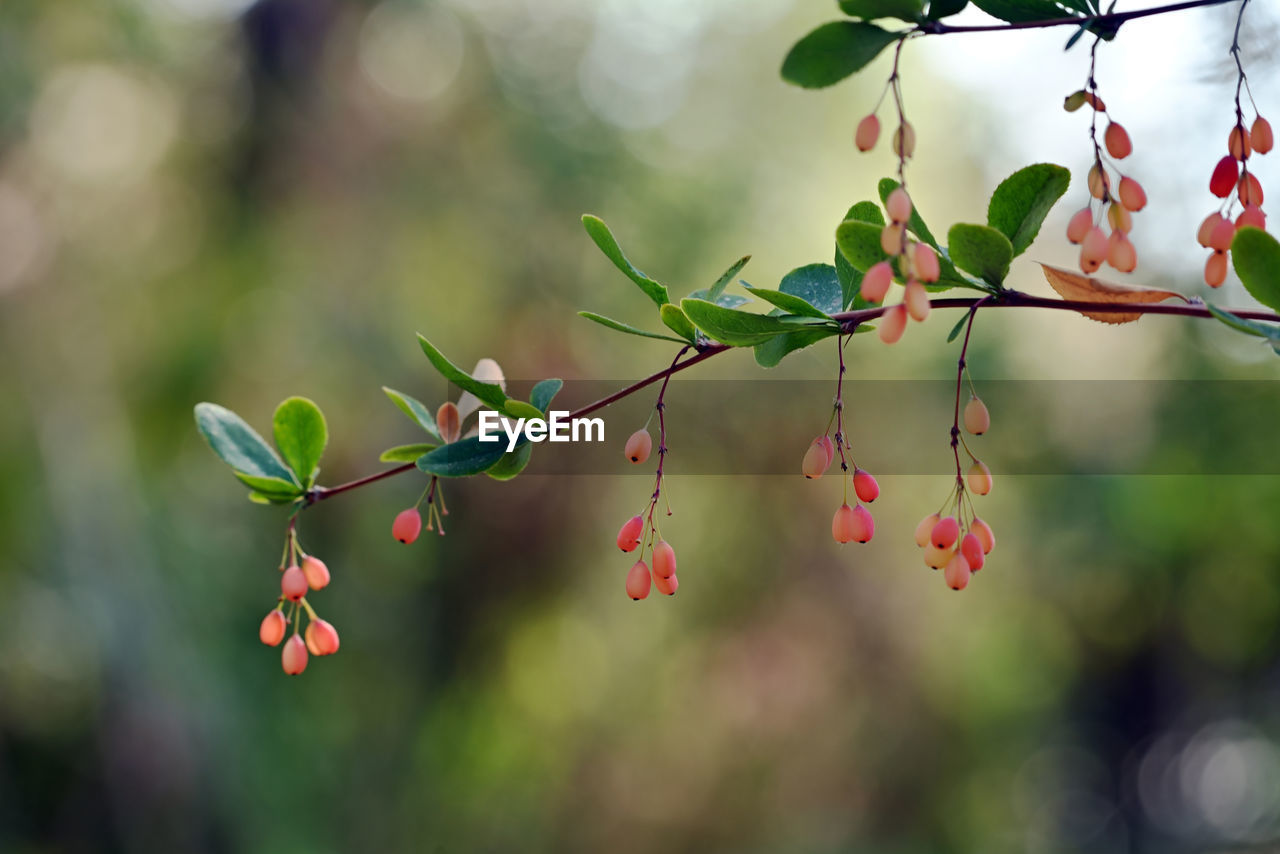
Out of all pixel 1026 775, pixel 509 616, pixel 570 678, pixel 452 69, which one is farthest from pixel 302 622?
pixel 1026 775

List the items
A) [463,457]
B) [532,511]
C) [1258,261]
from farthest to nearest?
1. [532,511]
2. [463,457]
3. [1258,261]

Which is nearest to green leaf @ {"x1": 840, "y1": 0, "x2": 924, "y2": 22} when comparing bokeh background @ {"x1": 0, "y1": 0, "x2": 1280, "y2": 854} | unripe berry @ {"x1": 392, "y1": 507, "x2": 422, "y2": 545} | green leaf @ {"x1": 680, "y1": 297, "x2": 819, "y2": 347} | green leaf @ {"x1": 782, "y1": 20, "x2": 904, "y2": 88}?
green leaf @ {"x1": 782, "y1": 20, "x2": 904, "y2": 88}

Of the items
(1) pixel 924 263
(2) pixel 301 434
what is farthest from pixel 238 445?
(1) pixel 924 263

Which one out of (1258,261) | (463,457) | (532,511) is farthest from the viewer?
(532,511)

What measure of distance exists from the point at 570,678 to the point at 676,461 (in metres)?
0.75

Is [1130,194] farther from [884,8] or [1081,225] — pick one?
[884,8]

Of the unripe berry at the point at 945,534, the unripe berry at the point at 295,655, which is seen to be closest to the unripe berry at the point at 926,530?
the unripe berry at the point at 945,534

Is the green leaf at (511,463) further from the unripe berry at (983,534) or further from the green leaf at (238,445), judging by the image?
the unripe berry at (983,534)

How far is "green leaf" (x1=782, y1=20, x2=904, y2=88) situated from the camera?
303mm

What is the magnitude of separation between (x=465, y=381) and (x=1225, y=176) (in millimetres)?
334

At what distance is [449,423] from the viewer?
445 millimetres

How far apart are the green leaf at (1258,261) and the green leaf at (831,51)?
131 mm

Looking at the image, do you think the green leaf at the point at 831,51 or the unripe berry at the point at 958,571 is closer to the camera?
the green leaf at the point at 831,51

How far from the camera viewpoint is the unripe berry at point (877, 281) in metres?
0.29
